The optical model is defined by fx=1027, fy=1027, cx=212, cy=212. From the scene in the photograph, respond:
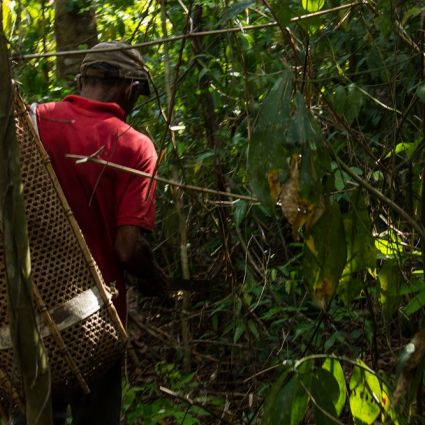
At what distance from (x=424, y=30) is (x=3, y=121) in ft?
5.33

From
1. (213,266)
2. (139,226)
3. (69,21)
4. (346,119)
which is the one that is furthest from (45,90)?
(346,119)

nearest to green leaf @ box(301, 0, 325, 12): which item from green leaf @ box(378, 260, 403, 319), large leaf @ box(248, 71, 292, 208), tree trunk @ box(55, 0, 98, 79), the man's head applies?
large leaf @ box(248, 71, 292, 208)

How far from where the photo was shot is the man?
366 cm

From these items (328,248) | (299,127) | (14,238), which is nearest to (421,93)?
(328,248)

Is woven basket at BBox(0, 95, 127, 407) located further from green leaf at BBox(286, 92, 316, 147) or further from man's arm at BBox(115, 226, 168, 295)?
green leaf at BBox(286, 92, 316, 147)

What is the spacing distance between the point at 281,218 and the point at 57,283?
8.39ft

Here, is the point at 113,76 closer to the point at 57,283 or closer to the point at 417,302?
the point at 57,283

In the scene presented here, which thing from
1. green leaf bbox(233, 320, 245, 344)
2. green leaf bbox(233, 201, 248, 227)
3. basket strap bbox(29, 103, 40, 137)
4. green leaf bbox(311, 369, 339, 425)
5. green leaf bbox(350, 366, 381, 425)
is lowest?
green leaf bbox(233, 320, 245, 344)

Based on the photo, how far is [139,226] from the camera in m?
3.71

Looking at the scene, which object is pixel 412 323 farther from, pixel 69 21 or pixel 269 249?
pixel 69 21

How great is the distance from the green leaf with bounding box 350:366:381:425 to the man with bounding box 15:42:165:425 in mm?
1080

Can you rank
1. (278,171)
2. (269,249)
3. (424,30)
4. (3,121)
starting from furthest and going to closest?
(269,249), (424,30), (278,171), (3,121)

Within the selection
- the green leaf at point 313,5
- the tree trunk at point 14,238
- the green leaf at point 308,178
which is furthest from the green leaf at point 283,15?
the tree trunk at point 14,238

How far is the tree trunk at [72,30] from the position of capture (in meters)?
6.27
